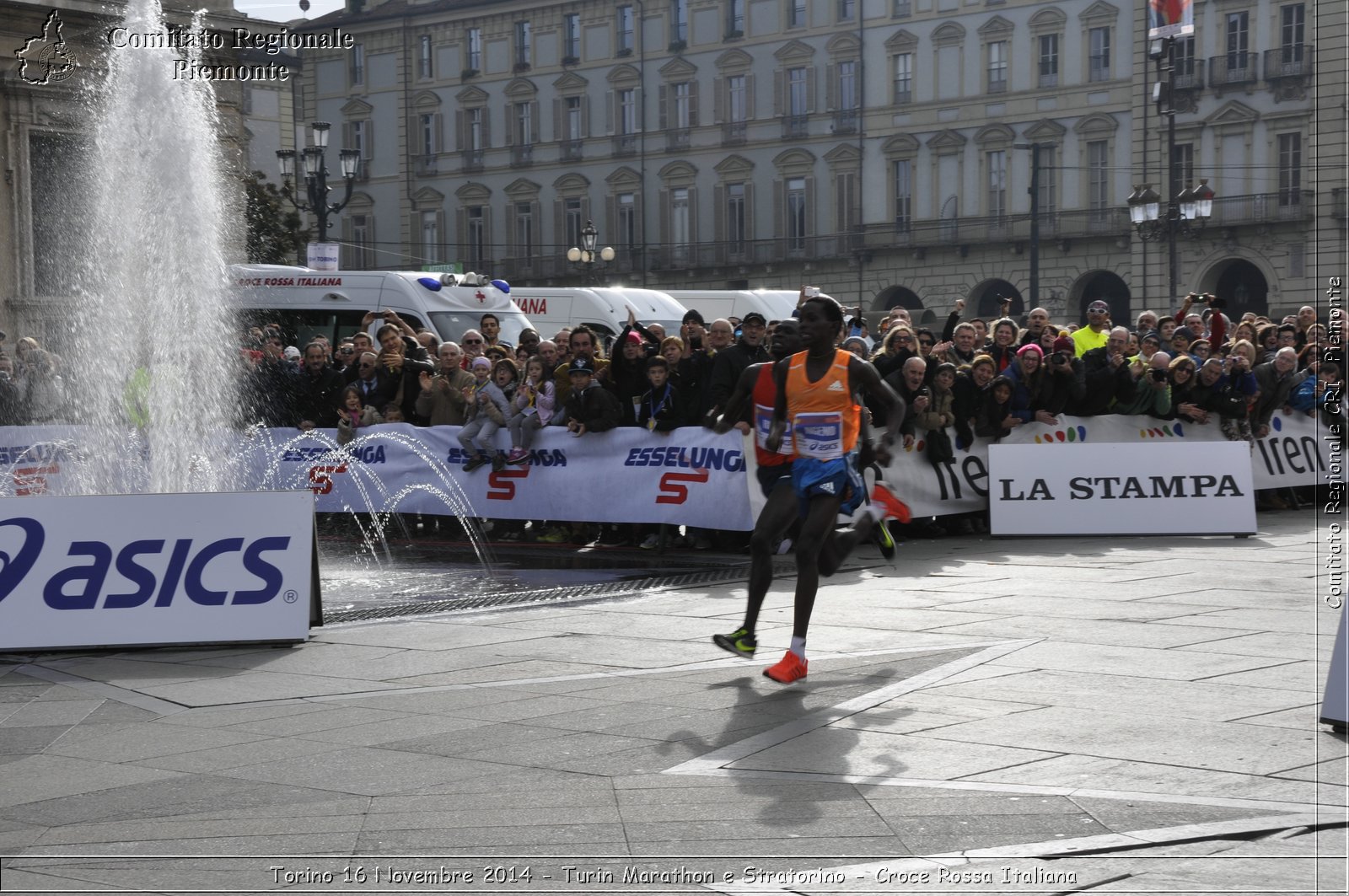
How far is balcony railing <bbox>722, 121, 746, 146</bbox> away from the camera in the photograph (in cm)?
6372

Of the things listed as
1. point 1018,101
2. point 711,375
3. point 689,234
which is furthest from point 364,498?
point 689,234

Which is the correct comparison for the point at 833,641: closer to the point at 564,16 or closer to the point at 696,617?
the point at 696,617

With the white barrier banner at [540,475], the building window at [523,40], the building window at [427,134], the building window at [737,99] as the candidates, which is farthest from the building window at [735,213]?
the white barrier banner at [540,475]

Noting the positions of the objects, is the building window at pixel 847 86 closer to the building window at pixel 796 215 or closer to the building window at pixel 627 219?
the building window at pixel 796 215

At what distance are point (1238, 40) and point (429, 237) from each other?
32.4 metres

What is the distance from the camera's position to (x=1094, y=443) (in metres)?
15.2

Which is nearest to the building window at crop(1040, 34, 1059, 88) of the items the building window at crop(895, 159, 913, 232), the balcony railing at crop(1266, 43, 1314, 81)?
the building window at crop(895, 159, 913, 232)

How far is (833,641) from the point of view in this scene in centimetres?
927

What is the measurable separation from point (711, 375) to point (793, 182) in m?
49.9

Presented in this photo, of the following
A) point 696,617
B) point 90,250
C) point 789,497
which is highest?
point 90,250

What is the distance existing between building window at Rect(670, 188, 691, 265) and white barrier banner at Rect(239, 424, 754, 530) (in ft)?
159

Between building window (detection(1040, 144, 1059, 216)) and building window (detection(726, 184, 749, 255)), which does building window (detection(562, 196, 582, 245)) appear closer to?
building window (detection(726, 184, 749, 255))

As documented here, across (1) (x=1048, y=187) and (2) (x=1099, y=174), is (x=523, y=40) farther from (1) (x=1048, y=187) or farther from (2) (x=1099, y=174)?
(2) (x=1099, y=174)

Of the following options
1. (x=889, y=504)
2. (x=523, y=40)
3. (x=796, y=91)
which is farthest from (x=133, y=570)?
(x=523, y=40)
